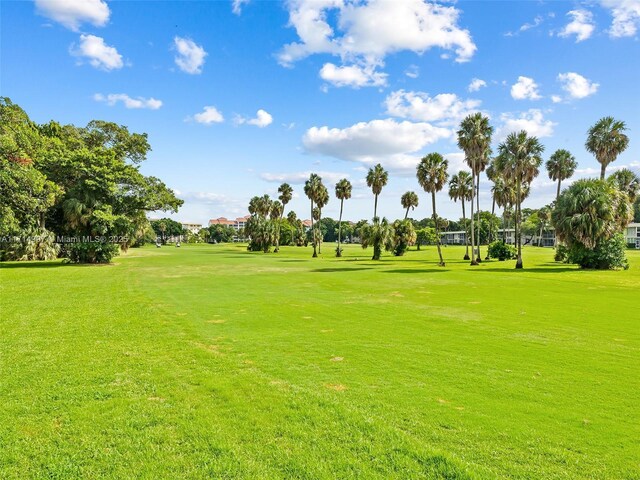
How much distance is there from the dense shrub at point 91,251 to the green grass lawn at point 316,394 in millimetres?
28389

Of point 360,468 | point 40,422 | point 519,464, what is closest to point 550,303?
point 519,464

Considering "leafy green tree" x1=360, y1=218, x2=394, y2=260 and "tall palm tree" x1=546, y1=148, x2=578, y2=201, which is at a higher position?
"tall palm tree" x1=546, y1=148, x2=578, y2=201

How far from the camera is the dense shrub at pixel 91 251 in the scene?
41.2 metres

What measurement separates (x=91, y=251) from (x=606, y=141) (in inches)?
2415

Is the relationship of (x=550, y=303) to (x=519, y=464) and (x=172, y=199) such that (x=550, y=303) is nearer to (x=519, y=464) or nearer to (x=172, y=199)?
(x=519, y=464)

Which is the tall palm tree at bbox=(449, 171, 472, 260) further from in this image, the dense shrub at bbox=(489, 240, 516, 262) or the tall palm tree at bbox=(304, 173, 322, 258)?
the tall palm tree at bbox=(304, 173, 322, 258)

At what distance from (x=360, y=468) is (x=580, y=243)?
40772 millimetres

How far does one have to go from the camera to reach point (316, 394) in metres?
7.57

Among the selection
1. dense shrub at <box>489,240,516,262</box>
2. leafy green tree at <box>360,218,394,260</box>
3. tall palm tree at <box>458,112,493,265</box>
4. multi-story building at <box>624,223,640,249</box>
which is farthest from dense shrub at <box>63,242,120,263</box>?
multi-story building at <box>624,223,640,249</box>

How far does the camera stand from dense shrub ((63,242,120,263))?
41219 mm

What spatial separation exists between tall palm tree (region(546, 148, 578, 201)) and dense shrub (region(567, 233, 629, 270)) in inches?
1093

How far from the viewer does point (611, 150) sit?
47.7 meters

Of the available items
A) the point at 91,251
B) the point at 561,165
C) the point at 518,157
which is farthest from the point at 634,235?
the point at 91,251

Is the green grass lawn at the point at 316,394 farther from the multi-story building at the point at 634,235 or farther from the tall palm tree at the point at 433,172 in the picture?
the multi-story building at the point at 634,235
